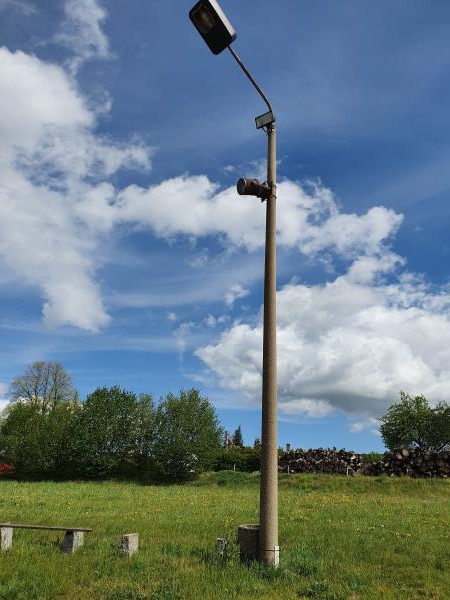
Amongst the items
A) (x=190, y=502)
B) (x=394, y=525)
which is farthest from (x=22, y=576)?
(x=190, y=502)

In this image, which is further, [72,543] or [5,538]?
[5,538]

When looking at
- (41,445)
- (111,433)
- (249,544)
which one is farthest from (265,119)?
(41,445)

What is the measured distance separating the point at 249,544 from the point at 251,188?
589 centimetres

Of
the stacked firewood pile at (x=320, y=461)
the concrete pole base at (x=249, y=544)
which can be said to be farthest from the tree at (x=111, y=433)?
the concrete pole base at (x=249, y=544)

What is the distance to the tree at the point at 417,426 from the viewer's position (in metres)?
70.1

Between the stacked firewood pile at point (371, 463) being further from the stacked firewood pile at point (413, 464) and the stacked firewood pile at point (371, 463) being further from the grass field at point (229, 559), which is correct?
the grass field at point (229, 559)

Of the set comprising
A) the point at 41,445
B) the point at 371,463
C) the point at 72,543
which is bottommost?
the point at 72,543

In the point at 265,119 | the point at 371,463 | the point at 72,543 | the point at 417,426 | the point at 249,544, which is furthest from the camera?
the point at 417,426

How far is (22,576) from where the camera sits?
8.45 m

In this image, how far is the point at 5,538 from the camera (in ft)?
34.6

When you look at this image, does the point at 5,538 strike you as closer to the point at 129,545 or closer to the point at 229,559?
the point at 129,545

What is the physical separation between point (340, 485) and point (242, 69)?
24.8 metres

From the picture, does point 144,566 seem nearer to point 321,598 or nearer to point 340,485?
point 321,598

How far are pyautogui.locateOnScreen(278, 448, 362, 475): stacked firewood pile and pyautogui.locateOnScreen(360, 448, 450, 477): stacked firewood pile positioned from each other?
97.7 inches
